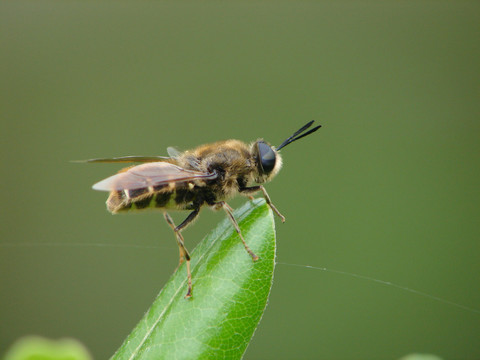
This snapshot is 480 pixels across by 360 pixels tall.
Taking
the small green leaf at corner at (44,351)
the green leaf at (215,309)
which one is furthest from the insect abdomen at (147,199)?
the small green leaf at corner at (44,351)

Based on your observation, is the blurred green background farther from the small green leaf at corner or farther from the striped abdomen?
the small green leaf at corner

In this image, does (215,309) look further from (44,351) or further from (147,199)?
(147,199)

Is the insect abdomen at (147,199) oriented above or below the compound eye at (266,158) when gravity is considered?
above

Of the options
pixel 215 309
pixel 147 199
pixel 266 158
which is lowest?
pixel 215 309

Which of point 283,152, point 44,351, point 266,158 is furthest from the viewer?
point 283,152

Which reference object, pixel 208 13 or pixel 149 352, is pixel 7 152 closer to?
pixel 208 13

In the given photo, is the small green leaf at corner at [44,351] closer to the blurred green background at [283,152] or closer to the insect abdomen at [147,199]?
the insect abdomen at [147,199]

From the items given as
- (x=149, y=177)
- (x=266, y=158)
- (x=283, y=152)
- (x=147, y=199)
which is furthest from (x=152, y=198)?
(x=283, y=152)

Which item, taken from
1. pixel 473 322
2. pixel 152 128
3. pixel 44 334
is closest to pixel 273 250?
pixel 473 322
